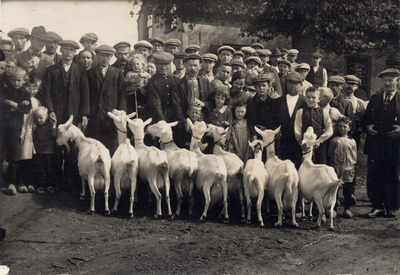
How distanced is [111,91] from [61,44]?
1.05 m

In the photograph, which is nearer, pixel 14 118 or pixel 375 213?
pixel 14 118

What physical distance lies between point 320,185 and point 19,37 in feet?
16.1

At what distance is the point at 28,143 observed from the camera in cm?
769

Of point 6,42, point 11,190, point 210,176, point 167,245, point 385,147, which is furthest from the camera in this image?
point 385,147

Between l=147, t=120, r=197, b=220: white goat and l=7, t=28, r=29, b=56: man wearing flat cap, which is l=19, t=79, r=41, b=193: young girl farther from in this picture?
l=147, t=120, r=197, b=220: white goat

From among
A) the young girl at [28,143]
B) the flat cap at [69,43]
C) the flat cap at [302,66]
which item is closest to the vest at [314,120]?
the flat cap at [302,66]

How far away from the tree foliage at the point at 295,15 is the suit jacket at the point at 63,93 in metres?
1.53

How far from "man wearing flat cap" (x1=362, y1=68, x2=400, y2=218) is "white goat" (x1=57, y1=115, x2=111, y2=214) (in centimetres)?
417

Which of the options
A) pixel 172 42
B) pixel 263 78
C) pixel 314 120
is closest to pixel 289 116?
pixel 314 120

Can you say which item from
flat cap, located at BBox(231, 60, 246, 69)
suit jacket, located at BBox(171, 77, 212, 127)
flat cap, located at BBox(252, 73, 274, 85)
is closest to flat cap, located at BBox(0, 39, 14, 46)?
suit jacket, located at BBox(171, 77, 212, 127)

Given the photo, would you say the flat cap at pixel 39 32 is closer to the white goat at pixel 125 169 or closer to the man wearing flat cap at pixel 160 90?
the man wearing flat cap at pixel 160 90

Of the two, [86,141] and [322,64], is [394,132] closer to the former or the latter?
[322,64]

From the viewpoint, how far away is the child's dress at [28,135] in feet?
25.0

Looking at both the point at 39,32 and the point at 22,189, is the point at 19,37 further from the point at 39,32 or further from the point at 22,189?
the point at 22,189
